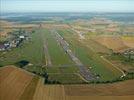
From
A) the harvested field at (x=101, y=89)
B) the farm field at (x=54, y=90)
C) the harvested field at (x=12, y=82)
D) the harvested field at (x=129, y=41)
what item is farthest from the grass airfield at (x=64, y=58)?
the harvested field at (x=12, y=82)

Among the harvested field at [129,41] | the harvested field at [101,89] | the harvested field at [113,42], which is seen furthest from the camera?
the harvested field at [129,41]

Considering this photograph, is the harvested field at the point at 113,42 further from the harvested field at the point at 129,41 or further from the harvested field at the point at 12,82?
the harvested field at the point at 12,82

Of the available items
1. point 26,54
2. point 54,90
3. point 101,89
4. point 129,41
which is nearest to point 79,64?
point 26,54

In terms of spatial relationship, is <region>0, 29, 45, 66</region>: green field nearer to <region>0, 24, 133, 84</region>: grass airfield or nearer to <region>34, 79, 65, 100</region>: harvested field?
<region>0, 24, 133, 84</region>: grass airfield

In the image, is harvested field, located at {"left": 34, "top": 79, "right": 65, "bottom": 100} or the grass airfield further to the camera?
the grass airfield

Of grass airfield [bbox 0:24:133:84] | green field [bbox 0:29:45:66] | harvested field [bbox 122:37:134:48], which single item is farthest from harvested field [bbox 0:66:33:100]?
harvested field [bbox 122:37:134:48]
